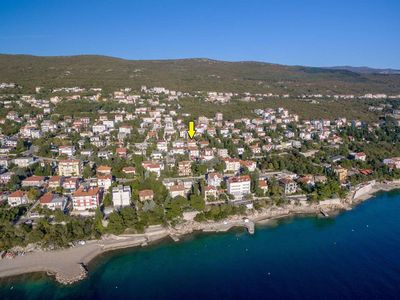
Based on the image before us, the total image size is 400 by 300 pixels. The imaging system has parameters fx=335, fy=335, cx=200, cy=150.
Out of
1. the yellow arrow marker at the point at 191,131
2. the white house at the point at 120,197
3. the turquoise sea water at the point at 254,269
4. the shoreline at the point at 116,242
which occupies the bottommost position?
the turquoise sea water at the point at 254,269

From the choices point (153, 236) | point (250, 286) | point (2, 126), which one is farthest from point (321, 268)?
point (2, 126)

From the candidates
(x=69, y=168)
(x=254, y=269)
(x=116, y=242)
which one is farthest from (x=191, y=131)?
(x=254, y=269)

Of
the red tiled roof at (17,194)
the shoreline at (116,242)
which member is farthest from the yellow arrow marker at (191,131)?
the red tiled roof at (17,194)

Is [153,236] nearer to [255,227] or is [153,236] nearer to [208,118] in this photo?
[255,227]

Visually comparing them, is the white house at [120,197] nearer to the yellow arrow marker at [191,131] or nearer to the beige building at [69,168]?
the beige building at [69,168]

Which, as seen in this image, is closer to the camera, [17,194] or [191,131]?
[17,194]

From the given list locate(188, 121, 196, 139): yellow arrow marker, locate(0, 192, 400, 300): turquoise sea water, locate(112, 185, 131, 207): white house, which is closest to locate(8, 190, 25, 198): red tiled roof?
locate(112, 185, 131, 207): white house

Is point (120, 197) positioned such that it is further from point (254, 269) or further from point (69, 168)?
point (254, 269)
